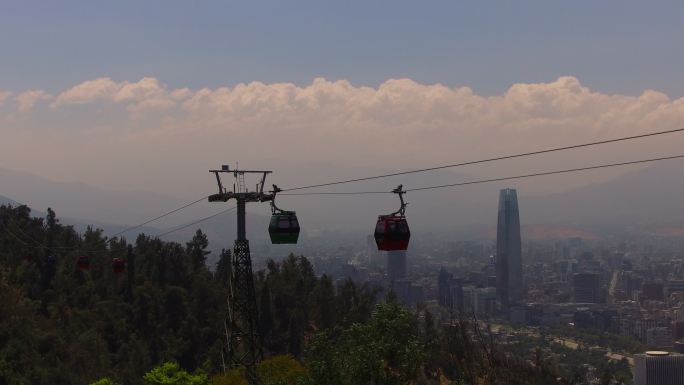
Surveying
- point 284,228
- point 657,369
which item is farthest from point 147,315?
point 657,369

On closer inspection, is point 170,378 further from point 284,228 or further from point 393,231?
point 393,231

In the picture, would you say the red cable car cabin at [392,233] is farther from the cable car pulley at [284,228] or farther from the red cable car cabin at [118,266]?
the red cable car cabin at [118,266]

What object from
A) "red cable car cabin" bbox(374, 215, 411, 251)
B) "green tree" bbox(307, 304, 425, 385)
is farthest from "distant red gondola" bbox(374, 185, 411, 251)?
"green tree" bbox(307, 304, 425, 385)

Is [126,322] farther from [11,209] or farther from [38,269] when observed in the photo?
[11,209]

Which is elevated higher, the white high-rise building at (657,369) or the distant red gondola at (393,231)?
the distant red gondola at (393,231)

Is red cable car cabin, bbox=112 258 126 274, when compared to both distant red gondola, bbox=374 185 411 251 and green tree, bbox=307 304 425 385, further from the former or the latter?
distant red gondola, bbox=374 185 411 251

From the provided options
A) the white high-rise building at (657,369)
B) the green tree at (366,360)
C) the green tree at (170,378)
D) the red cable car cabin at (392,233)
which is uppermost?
the red cable car cabin at (392,233)

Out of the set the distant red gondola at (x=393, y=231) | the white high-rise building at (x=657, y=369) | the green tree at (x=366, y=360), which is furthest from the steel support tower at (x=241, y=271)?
the white high-rise building at (x=657, y=369)
